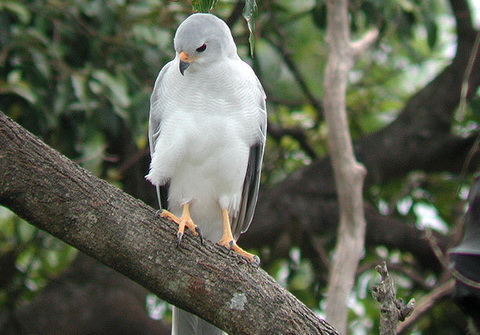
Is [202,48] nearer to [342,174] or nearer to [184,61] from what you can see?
[184,61]

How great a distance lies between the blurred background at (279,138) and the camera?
490 centimetres

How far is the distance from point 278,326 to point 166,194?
1.33 metres

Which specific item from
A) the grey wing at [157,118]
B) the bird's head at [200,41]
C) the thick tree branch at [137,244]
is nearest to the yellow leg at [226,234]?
the grey wing at [157,118]

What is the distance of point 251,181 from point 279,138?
224 centimetres

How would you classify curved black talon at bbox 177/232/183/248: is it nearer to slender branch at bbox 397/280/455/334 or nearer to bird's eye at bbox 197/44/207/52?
bird's eye at bbox 197/44/207/52

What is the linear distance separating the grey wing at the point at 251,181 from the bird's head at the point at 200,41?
0.44 m

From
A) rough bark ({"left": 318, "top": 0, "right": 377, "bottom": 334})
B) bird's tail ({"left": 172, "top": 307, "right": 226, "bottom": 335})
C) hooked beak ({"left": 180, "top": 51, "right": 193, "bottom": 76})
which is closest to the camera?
hooked beak ({"left": 180, "top": 51, "right": 193, "bottom": 76})

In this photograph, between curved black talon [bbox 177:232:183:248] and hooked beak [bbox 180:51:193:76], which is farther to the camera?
hooked beak [bbox 180:51:193:76]

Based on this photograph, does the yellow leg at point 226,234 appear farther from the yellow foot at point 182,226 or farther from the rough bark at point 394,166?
the rough bark at point 394,166

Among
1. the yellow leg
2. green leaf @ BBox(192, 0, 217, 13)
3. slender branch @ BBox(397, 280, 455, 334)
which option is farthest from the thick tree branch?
slender branch @ BBox(397, 280, 455, 334)

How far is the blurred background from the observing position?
4898 mm

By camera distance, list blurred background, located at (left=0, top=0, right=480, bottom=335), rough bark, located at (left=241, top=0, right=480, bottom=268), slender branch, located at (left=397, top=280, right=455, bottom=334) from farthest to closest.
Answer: rough bark, located at (left=241, top=0, right=480, bottom=268) < slender branch, located at (left=397, top=280, right=455, bottom=334) < blurred background, located at (left=0, top=0, right=480, bottom=335)

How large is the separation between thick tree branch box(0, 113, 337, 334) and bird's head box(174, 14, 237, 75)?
93cm

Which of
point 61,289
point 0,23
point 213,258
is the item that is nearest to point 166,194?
point 213,258
